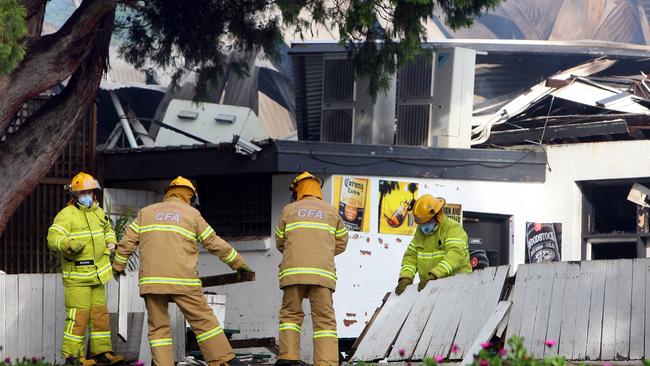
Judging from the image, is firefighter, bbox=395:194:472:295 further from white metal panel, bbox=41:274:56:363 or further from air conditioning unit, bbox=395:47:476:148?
air conditioning unit, bbox=395:47:476:148

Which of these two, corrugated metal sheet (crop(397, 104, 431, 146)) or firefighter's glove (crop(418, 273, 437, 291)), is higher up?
corrugated metal sheet (crop(397, 104, 431, 146))

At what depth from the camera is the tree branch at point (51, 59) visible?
44.9 feet

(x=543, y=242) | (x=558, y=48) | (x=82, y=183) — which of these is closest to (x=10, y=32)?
(x=82, y=183)

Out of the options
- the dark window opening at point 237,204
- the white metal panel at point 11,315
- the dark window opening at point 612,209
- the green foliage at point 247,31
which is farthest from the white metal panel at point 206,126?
the white metal panel at point 11,315

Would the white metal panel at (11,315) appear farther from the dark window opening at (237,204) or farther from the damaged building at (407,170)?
the dark window opening at (237,204)

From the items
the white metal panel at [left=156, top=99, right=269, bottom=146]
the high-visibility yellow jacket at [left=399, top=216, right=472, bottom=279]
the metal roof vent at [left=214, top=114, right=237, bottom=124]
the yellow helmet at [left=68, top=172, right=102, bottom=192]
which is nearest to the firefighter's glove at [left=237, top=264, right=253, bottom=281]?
the high-visibility yellow jacket at [left=399, top=216, right=472, bottom=279]

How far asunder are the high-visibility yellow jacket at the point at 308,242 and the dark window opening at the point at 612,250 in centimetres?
697

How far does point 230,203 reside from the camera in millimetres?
17859

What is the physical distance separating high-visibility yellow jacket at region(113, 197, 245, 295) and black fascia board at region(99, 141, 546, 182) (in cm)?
500

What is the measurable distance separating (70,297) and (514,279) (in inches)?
170

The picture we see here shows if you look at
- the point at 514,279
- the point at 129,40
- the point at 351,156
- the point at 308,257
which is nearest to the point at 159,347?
the point at 308,257

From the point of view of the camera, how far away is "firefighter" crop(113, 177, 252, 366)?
11.2 m

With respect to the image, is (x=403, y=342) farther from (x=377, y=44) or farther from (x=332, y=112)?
(x=332, y=112)

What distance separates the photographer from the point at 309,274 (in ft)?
37.6
